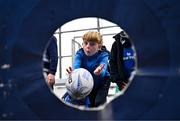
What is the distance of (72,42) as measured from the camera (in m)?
5.23

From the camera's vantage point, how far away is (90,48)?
1536mm

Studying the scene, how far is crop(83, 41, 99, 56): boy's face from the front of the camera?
4.99 ft

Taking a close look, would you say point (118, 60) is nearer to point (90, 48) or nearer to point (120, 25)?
point (90, 48)

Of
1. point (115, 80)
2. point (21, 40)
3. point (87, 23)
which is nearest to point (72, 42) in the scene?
point (87, 23)

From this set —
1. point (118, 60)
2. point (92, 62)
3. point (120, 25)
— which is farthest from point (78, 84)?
point (120, 25)

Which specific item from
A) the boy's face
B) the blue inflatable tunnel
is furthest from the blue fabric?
the blue inflatable tunnel

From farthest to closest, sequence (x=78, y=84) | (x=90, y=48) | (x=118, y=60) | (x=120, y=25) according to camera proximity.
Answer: (x=118, y=60) < (x=90, y=48) < (x=78, y=84) < (x=120, y=25)

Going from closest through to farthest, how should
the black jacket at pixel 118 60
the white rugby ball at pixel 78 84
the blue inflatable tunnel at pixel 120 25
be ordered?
the blue inflatable tunnel at pixel 120 25
the white rugby ball at pixel 78 84
the black jacket at pixel 118 60

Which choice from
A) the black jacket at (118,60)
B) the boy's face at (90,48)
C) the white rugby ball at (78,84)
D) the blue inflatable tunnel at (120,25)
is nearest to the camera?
the blue inflatable tunnel at (120,25)

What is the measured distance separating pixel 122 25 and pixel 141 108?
0.15 metres

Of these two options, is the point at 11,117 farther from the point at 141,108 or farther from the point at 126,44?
the point at 126,44

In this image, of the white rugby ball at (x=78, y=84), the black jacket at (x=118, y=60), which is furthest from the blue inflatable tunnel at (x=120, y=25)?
the black jacket at (x=118, y=60)

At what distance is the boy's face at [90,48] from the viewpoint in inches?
59.9

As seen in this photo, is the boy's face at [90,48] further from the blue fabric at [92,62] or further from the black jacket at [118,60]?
the black jacket at [118,60]
